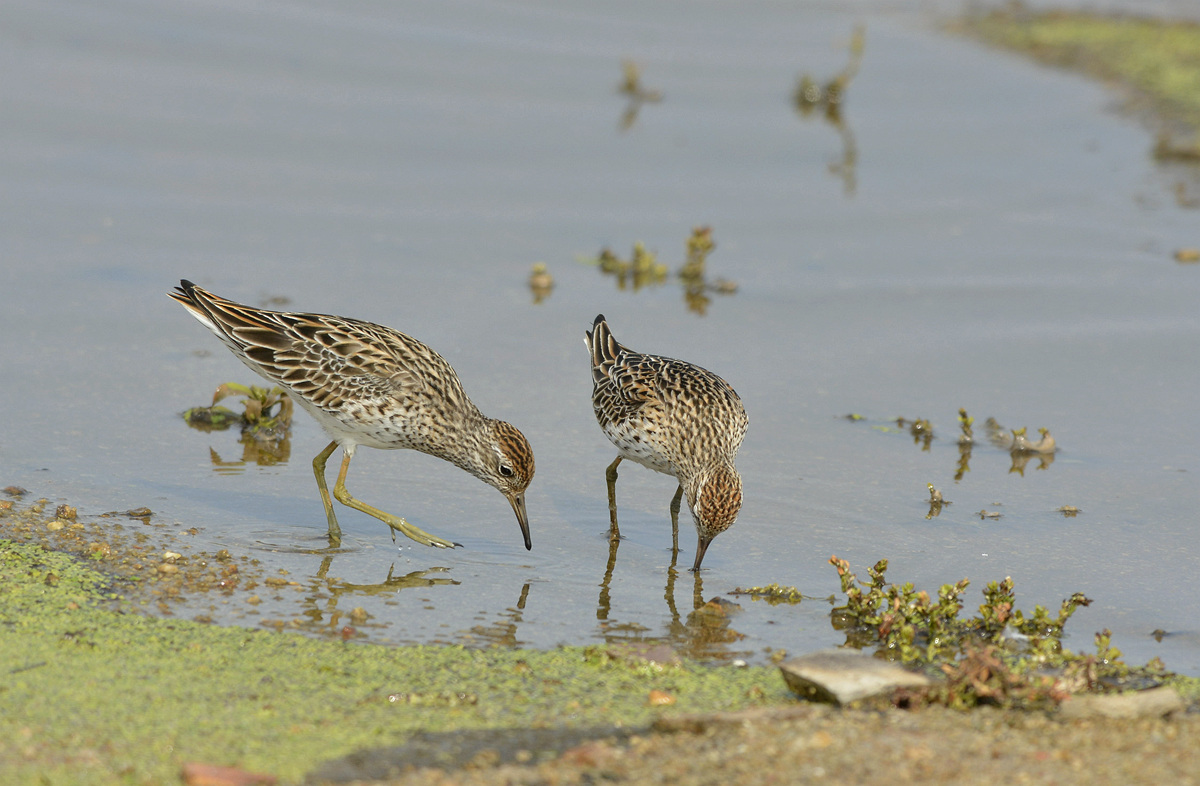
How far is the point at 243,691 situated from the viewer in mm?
5777

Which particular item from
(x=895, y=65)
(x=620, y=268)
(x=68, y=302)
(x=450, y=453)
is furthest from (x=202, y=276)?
(x=895, y=65)

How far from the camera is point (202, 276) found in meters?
11.9

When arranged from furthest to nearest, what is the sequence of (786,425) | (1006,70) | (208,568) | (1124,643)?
(1006,70) < (786,425) < (208,568) < (1124,643)

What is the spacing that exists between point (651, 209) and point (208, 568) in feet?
26.8

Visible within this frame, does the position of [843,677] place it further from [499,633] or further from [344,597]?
[344,597]

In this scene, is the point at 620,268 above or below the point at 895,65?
below

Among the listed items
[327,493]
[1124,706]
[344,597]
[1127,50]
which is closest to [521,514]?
[327,493]

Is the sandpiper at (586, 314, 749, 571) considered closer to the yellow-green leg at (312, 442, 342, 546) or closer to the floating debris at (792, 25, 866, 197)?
the yellow-green leg at (312, 442, 342, 546)

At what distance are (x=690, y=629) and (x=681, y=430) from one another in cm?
156

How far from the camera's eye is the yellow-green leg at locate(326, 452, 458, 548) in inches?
305

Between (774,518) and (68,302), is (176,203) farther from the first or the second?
(774,518)

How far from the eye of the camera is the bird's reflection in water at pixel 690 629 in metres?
6.57

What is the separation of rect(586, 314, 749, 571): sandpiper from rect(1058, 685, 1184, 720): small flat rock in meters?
2.28

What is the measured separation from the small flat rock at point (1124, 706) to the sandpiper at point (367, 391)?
10.8ft
